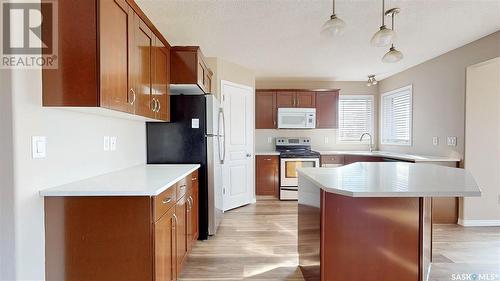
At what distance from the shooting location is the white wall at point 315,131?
5.49 metres

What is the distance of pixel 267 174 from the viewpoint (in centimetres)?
495

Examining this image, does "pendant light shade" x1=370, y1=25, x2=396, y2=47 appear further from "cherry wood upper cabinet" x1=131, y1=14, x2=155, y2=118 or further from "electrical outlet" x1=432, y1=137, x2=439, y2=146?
"electrical outlet" x1=432, y1=137, x2=439, y2=146

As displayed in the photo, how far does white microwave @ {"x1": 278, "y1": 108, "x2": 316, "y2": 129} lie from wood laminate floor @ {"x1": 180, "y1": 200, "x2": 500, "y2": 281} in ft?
6.54

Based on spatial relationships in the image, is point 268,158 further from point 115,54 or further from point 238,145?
point 115,54

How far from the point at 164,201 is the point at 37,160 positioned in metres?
0.73

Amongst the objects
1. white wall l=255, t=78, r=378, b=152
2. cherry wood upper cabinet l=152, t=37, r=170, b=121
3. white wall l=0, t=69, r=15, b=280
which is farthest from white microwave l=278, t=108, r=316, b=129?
white wall l=0, t=69, r=15, b=280

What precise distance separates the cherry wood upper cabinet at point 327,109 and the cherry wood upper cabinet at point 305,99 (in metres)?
0.08

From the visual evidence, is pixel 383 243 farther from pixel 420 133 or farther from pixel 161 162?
pixel 420 133

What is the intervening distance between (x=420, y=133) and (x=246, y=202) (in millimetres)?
3075

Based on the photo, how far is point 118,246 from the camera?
1.54 meters

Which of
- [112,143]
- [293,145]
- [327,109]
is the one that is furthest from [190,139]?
[327,109]

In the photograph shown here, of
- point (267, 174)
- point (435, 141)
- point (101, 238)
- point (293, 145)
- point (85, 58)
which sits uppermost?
point (85, 58)

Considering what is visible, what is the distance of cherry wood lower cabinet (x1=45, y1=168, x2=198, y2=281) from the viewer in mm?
1512

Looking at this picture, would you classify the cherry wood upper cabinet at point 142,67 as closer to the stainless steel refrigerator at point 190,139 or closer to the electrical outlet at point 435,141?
the stainless steel refrigerator at point 190,139
